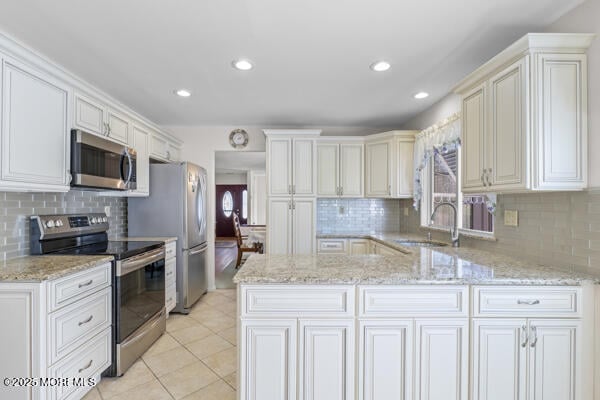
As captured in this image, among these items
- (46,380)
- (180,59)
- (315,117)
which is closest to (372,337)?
(46,380)

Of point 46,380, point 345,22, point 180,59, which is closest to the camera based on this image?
point 46,380

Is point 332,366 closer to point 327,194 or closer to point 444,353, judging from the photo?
point 444,353

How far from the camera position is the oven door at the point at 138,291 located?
2.26 m

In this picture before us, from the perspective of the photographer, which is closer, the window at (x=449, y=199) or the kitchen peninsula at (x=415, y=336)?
the kitchen peninsula at (x=415, y=336)

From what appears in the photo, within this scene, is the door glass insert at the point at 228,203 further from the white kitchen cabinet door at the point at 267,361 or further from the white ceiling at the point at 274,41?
the white kitchen cabinet door at the point at 267,361

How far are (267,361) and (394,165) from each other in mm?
2962

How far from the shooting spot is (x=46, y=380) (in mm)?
1630

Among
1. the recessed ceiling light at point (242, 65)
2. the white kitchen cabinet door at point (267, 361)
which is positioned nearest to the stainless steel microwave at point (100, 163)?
the recessed ceiling light at point (242, 65)

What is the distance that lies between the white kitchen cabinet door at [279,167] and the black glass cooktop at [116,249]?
1.55m

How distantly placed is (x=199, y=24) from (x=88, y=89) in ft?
3.84

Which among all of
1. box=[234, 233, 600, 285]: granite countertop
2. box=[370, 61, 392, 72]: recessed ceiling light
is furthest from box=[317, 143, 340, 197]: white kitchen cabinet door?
box=[234, 233, 600, 285]: granite countertop

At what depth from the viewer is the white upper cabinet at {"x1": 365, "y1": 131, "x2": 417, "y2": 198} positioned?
12.5 feet

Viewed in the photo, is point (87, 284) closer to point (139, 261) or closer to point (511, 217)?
point (139, 261)

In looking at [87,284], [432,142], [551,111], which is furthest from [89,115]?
[432,142]
